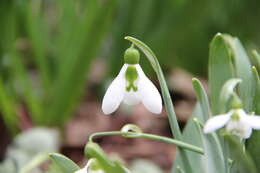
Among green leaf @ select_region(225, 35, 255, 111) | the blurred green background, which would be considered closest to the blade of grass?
the blurred green background

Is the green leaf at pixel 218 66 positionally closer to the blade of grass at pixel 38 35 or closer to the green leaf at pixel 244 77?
the green leaf at pixel 244 77

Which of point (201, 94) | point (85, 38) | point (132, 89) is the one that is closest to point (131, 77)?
point (132, 89)

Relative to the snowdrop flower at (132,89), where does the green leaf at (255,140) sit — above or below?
below

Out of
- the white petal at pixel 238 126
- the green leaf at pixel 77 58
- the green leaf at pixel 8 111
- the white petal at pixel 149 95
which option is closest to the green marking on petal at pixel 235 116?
the white petal at pixel 238 126

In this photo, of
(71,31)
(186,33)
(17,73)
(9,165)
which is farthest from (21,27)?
(9,165)

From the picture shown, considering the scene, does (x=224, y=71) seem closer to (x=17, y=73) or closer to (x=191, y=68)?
(x=17, y=73)

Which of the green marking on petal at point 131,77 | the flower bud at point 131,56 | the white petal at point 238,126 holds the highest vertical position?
the flower bud at point 131,56
